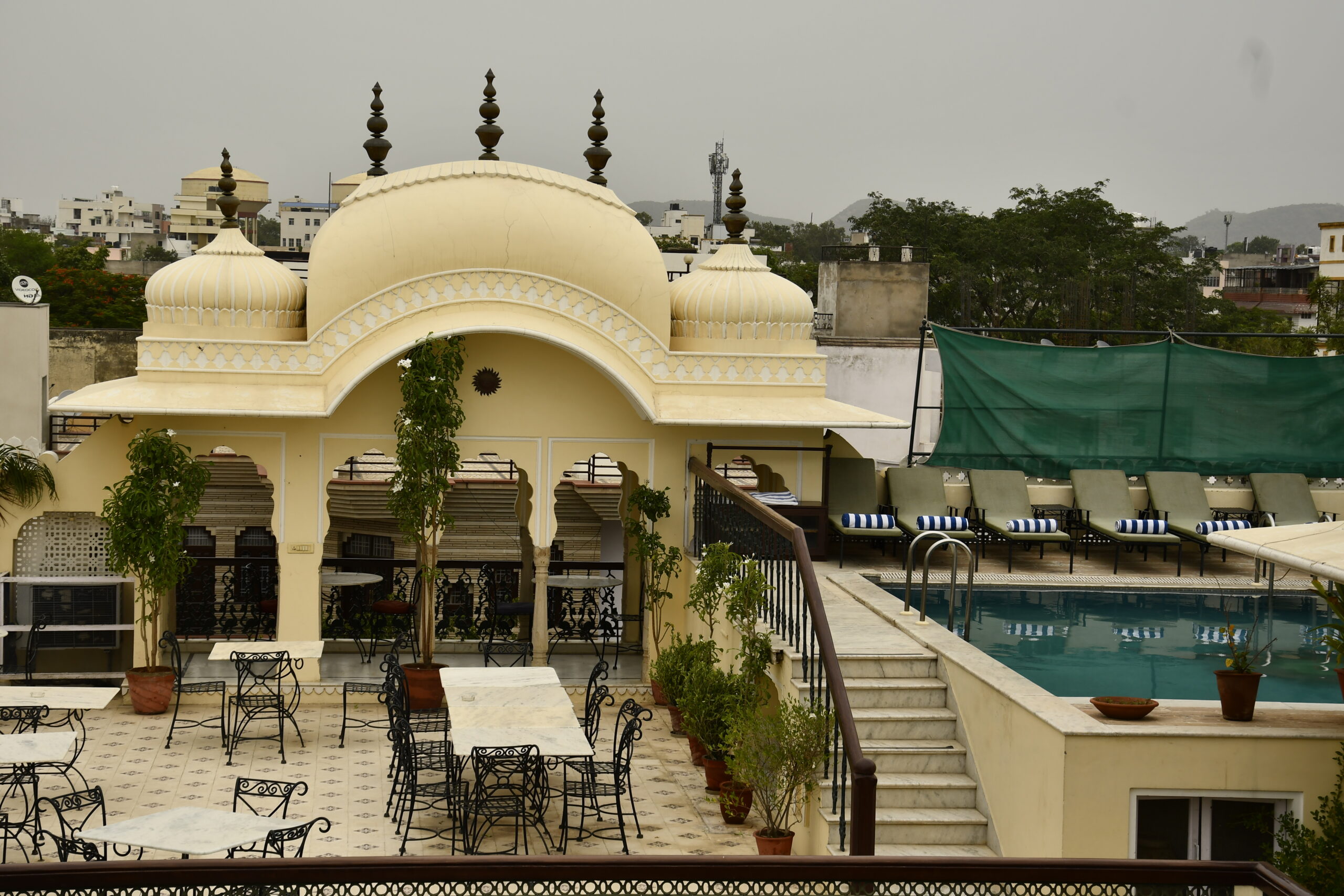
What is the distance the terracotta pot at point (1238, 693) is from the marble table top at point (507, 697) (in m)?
4.43

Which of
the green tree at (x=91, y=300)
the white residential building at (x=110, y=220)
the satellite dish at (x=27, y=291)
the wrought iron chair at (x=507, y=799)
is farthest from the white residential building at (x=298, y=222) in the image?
the wrought iron chair at (x=507, y=799)

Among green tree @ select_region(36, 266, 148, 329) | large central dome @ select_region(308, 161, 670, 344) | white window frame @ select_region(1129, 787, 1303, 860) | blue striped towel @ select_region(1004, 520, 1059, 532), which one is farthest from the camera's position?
green tree @ select_region(36, 266, 148, 329)

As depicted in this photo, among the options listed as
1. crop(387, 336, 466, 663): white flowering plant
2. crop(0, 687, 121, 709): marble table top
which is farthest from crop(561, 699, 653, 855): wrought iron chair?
crop(0, 687, 121, 709): marble table top

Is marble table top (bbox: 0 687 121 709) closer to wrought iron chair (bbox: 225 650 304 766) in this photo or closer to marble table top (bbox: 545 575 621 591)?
wrought iron chair (bbox: 225 650 304 766)

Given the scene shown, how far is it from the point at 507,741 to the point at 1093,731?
12.2ft

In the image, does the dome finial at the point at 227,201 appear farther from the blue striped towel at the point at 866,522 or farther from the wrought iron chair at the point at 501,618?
the blue striped towel at the point at 866,522

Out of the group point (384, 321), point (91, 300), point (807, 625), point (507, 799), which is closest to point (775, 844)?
point (807, 625)

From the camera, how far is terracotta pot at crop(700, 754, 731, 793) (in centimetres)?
1098

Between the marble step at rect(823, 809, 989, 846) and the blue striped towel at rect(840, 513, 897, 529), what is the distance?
6.29m

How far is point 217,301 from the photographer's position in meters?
14.1

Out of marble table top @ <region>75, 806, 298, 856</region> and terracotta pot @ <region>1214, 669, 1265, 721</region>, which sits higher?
terracotta pot @ <region>1214, 669, 1265, 721</region>

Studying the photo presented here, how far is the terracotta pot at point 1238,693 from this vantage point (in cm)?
891

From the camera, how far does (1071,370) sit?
1767cm

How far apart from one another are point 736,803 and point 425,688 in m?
3.88
